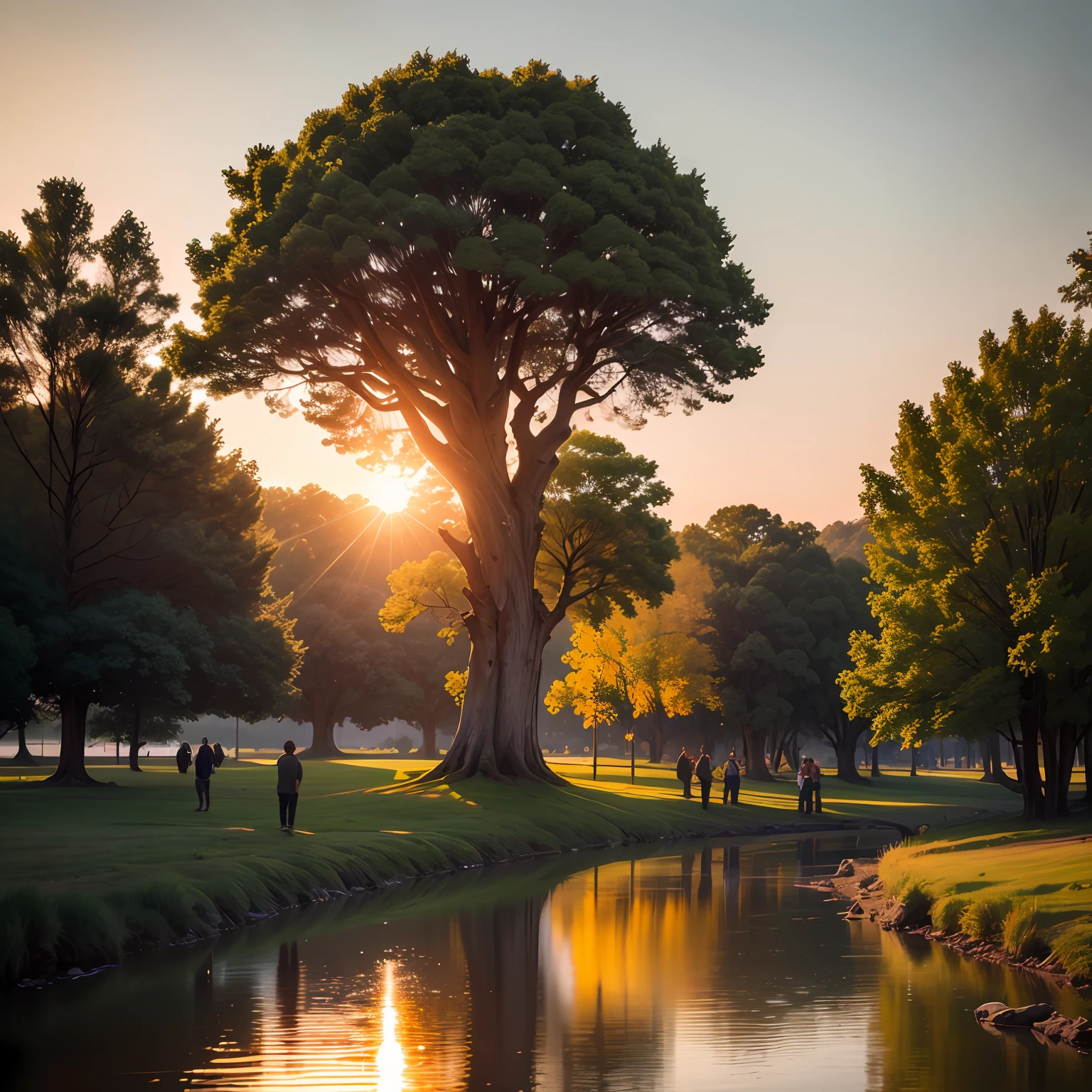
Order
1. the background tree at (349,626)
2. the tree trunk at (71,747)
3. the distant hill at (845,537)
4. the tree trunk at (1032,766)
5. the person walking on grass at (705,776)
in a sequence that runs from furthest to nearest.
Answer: the distant hill at (845,537) → the background tree at (349,626) → the person walking on grass at (705,776) → the tree trunk at (71,747) → the tree trunk at (1032,766)

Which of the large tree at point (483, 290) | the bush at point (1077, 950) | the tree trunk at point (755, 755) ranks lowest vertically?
the tree trunk at point (755, 755)

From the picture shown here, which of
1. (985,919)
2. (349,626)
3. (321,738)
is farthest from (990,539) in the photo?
(321,738)

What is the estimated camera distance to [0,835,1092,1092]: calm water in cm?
1011

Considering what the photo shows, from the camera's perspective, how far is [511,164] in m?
33.4

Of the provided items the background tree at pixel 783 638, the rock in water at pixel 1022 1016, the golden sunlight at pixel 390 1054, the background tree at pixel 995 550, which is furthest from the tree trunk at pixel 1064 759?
the background tree at pixel 783 638

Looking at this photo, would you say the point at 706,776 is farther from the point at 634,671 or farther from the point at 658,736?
the point at 658,736

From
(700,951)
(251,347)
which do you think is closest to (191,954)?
(700,951)

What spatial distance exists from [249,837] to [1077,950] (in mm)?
15789

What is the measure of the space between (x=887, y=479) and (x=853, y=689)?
519cm

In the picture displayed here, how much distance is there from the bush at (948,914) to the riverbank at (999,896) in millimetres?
14

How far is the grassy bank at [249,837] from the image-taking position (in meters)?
15.8

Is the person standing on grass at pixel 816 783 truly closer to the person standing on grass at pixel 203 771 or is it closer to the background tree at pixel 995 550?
the background tree at pixel 995 550

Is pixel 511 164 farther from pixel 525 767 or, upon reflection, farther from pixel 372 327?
pixel 525 767

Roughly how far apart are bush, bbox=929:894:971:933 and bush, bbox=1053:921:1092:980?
293 centimetres
